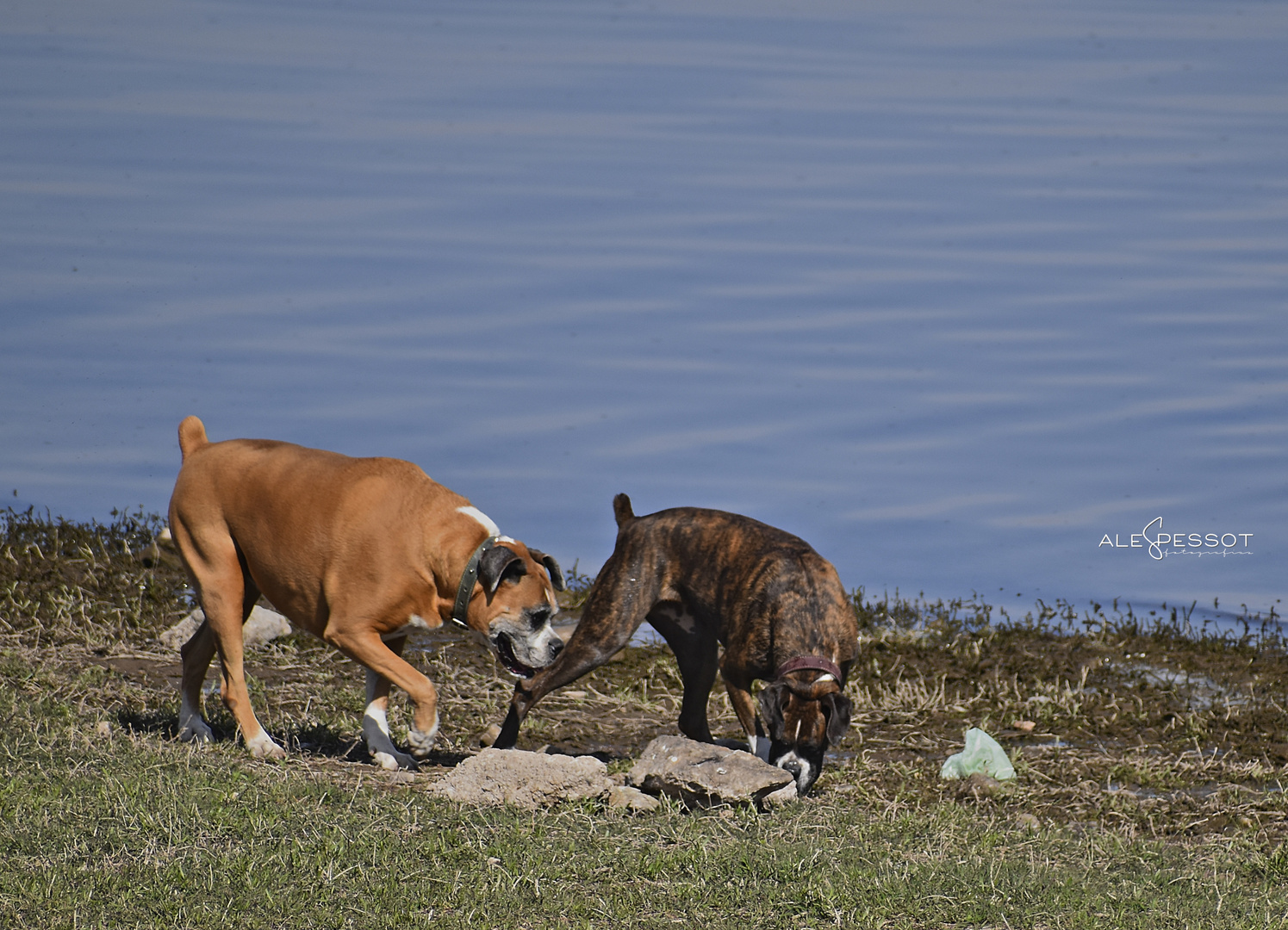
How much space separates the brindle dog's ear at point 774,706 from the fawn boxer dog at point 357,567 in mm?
1207

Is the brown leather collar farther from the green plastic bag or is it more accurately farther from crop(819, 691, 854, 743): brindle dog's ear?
the green plastic bag

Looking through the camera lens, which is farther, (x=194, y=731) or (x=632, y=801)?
(x=194, y=731)

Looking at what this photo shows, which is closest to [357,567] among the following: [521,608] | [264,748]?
[521,608]

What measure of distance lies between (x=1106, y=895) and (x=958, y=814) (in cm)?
144

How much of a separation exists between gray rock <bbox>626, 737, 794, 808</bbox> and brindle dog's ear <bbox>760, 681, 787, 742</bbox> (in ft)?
0.84

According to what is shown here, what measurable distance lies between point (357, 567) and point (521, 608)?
0.86m

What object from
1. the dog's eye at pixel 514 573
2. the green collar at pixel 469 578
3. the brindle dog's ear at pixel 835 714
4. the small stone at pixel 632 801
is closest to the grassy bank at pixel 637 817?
the small stone at pixel 632 801

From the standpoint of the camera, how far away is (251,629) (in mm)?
10328

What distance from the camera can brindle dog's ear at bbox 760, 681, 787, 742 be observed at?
7352 mm

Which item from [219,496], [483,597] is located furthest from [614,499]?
[219,496]

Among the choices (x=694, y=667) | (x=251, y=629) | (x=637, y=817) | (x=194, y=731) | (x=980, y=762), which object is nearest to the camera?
(x=637, y=817)

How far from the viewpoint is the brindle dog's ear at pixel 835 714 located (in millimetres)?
7363

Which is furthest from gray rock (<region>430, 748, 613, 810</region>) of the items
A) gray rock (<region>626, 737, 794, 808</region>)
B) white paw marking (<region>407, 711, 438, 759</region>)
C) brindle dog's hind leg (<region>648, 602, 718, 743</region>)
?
brindle dog's hind leg (<region>648, 602, 718, 743</region>)

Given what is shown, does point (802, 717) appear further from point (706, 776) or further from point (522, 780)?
point (522, 780)
